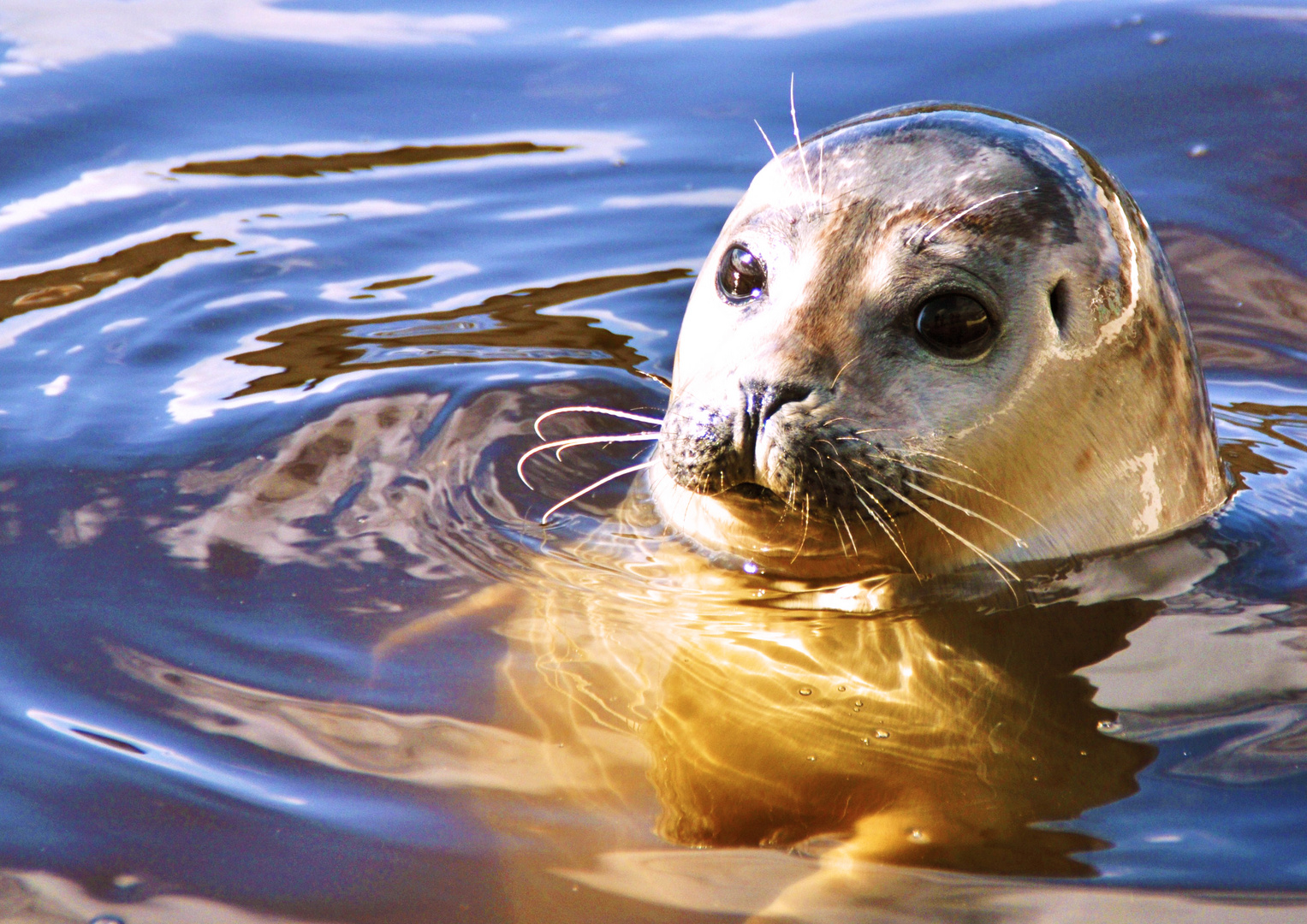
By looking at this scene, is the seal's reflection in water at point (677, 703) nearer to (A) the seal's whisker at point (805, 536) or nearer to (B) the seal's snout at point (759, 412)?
(A) the seal's whisker at point (805, 536)

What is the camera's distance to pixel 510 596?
3090mm

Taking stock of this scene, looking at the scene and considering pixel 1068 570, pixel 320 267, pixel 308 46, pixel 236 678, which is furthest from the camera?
pixel 308 46

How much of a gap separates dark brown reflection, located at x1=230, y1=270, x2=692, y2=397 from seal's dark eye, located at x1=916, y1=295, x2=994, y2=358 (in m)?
1.65

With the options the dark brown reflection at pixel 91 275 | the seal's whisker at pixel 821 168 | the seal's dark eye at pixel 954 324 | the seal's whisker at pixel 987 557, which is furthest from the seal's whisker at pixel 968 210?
the dark brown reflection at pixel 91 275

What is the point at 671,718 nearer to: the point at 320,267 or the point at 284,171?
the point at 320,267

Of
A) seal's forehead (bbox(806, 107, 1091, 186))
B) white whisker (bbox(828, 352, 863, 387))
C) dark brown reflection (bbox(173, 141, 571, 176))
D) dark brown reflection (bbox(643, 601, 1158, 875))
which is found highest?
seal's forehead (bbox(806, 107, 1091, 186))

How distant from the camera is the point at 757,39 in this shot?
698cm

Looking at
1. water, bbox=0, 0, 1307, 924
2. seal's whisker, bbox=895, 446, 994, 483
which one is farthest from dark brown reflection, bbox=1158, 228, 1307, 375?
Result: seal's whisker, bbox=895, 446, 994, 483

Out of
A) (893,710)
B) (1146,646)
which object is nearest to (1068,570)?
(1146,646)

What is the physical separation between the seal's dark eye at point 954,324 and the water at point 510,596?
0.55 meters

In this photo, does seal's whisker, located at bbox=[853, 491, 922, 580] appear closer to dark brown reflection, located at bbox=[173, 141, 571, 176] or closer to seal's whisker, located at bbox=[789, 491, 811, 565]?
seal's whisker, located at bbox=[789, 491, 811, 565]

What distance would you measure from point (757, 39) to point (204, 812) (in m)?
5.51

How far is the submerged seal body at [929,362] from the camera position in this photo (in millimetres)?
2770

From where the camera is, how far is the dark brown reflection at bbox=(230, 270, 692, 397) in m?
4.24
